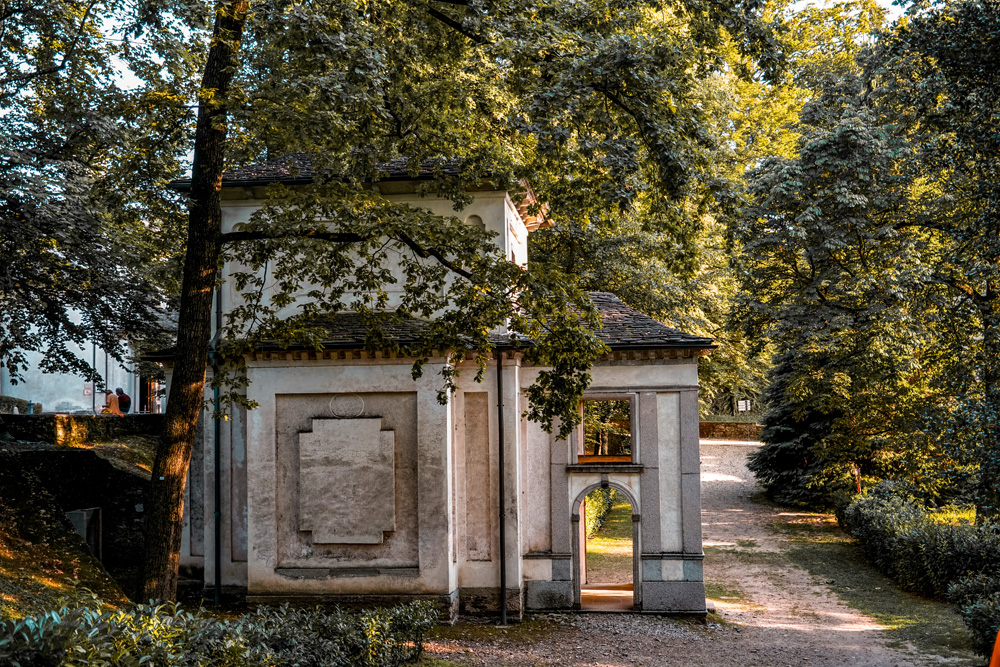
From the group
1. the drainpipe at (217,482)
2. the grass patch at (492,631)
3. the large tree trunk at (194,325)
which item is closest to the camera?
the large tree trunk at (194,325)

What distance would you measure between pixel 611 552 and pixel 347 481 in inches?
455

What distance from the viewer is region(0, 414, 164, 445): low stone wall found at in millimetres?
16500

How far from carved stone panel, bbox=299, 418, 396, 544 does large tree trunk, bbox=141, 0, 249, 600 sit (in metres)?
4.03

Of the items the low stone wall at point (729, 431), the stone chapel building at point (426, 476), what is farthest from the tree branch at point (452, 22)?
the low stone wall at point (729, 431)

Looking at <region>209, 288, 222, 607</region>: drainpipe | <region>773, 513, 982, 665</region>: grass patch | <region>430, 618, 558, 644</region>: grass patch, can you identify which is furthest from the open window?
<region>209, 288, 222, 607</region>: drainpipe

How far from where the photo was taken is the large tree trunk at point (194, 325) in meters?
9.67

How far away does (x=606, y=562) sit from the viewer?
21562 mm

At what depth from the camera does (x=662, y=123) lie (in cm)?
988

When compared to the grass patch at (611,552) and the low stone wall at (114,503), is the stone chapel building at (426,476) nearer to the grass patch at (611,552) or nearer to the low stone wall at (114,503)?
the low stone wall at (114,503)

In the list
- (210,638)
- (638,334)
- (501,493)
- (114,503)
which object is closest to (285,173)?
(501,493)

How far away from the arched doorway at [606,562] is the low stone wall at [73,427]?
27.2 ft

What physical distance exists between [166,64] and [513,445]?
28.1ft

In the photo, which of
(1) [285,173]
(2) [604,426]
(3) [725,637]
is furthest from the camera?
(2) [604,426]

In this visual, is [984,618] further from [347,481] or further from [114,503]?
[114,503]
